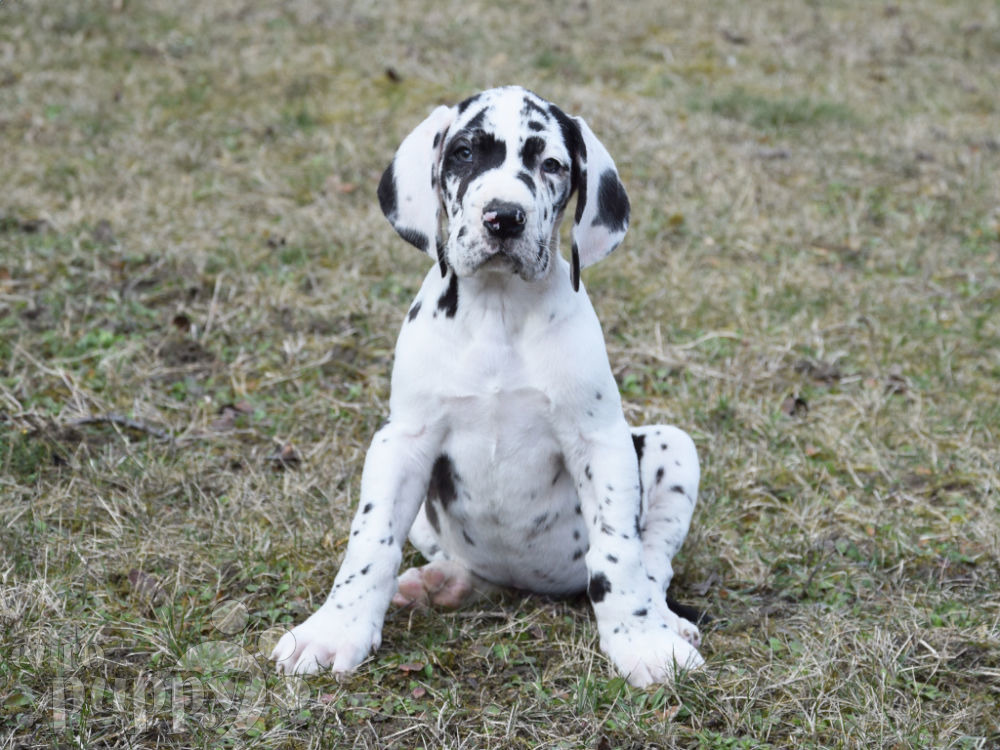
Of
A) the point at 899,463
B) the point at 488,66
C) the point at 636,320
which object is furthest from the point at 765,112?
the point at 899,463

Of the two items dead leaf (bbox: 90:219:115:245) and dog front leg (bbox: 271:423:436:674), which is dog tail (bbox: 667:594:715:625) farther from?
dead leaf (bbox: 90:219:115:245)

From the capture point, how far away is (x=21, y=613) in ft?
11.4

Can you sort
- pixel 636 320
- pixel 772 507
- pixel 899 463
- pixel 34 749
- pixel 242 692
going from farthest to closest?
pixel 636 320 < pixel 899 463 < pixel 772 507 < pixel 242 692 < pixel 34 749

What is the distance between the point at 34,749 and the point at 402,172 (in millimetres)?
2038

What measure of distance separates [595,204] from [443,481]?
42.2 inches

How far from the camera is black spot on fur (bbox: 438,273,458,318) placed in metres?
3.63

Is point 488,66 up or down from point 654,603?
up

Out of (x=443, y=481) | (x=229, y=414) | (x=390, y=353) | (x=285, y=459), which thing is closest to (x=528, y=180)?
(x=443, y=481)

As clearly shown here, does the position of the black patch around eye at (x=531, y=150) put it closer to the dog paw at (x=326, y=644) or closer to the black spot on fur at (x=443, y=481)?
the black spot on fur at (x=443, y=481)

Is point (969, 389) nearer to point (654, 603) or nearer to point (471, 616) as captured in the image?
point (654, 603)

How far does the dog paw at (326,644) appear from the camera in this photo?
3426 millimetres

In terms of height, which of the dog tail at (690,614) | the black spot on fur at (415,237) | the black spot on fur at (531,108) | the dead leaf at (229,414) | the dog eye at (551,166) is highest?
the black spot on fur at (531,108)

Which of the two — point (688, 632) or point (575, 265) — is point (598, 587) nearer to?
point (688, 632)

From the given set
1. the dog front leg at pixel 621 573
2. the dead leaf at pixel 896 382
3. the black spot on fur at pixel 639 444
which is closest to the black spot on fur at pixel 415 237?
the dog front leg at pixel 621 573
